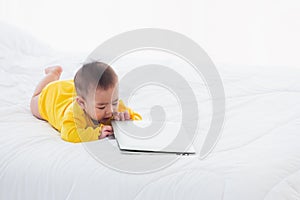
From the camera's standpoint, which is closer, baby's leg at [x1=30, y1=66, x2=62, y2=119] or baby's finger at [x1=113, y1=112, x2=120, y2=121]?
baby's finger at [x1=113, y1=112, x2=120, y2=121]

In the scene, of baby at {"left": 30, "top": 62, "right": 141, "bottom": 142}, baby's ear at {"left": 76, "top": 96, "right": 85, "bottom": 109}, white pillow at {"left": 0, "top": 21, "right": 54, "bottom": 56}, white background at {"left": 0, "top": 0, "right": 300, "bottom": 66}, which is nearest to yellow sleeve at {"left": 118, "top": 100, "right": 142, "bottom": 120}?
baby at {"left": 30, "top": 62, "right": 141, "bottom": 142}

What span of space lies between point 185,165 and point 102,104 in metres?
0.42

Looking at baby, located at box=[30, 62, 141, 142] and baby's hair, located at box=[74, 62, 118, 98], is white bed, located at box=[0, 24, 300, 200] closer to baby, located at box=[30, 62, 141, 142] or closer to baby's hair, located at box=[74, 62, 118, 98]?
baby, located at box=[30, 62, 141, 142]

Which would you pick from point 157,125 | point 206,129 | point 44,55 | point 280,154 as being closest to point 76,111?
point 157,125

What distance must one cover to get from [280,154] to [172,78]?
87cm

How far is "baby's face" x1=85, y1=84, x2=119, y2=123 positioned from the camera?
5.37ft

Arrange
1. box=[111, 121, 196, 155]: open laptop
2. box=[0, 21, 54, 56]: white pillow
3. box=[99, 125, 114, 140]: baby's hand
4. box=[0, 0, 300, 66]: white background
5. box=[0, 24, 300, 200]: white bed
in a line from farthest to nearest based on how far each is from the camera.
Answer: box=[0, 0, 300, 66]: white background
box=[0, 21, 54, 56]: white pillow
box=[99, 125, 114, 140]: baby's hand
box=[111, 121, 196, 155]: open laptop
box=[0, 24, 300, 200]: white bed

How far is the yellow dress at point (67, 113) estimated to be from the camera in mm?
1619

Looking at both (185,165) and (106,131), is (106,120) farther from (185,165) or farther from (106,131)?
(185,165)

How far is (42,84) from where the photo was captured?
207 cm

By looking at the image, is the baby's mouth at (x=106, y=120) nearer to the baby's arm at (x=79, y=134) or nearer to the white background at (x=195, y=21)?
the baby's arm at (x=79, y=134)

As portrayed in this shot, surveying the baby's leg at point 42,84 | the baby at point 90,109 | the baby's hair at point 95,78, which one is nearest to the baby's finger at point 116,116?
the baby at point 90,109

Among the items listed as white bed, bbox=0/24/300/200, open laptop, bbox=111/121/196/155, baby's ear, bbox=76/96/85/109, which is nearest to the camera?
white bed, bbox=0/24/300/200

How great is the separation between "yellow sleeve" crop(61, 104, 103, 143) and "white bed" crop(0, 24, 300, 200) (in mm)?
34
